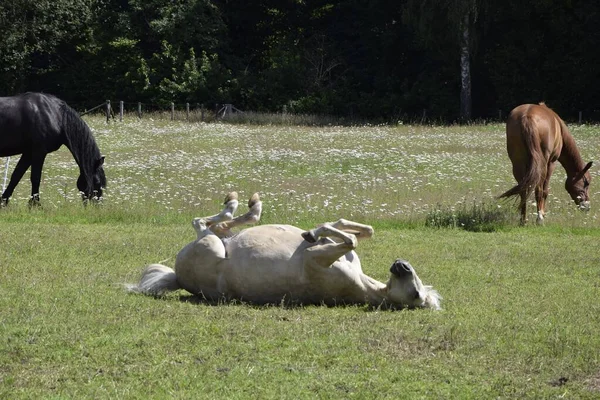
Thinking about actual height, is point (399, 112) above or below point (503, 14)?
below

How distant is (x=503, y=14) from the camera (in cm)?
5228

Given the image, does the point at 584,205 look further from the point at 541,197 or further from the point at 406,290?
the point at 406,290

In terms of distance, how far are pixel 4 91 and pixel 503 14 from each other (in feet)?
95.7

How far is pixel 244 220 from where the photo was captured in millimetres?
8742

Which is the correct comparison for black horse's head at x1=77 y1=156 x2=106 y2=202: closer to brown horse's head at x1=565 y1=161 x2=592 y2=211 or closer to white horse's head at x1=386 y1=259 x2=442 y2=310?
brown horse's head at x1=565 y1=161 x2=592 y2=211

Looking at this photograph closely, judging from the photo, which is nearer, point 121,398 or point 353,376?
point 121,398

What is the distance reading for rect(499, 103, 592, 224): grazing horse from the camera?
15375 millimetres

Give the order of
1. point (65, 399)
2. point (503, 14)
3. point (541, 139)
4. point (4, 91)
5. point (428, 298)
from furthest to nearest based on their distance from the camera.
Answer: point (4, 91) < point (503, 14) < point (541, 139) < point (428, 298) < point (65, 399)

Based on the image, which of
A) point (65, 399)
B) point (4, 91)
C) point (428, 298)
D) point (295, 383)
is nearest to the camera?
point (65, 399)

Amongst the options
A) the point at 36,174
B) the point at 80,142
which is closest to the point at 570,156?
the point at 80,142

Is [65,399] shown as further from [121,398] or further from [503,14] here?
[503,14]

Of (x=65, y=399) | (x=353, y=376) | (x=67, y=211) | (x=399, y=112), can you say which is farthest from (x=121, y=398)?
(x=399, y=112)

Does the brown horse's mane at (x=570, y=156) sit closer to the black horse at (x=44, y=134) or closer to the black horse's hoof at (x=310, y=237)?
the black horse at (x=44, y=134)

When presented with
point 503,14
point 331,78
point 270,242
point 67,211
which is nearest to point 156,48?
point 331,78
